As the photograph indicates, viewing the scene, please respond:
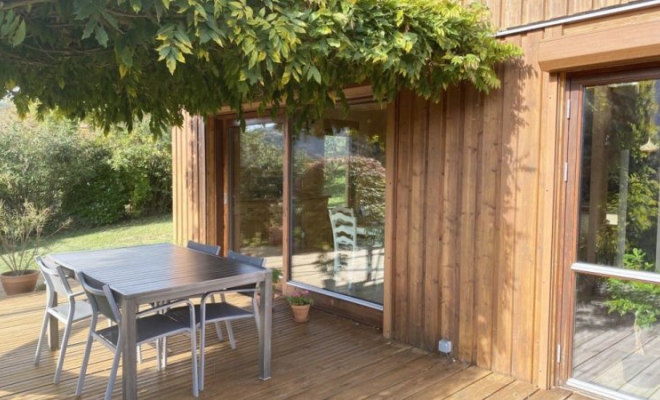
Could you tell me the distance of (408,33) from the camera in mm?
2646

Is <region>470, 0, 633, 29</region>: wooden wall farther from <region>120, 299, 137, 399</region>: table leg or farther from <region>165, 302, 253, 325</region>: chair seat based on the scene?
<region>120, 299, 137, 399</region>: table leg

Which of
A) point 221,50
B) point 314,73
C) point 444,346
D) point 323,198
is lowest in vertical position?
point 444,346

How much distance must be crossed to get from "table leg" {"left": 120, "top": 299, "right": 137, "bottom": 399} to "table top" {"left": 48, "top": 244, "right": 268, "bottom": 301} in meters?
0.07

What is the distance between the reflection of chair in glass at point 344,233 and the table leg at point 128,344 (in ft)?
7.68

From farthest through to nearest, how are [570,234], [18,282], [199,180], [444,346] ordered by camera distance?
[199,180], [18,282], [444,346], [570,234]

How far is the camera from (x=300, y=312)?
4348 millimetres

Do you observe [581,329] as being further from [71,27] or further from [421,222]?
[71,27]

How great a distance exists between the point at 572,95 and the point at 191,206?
4820 mm

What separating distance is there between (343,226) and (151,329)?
2183mm

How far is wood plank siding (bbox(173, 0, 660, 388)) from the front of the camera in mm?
2982

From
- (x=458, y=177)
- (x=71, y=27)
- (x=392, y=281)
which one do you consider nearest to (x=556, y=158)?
(x=458, y=177)

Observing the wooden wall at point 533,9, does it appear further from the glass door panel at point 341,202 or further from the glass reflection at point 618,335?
the glass reflection at point 618,335

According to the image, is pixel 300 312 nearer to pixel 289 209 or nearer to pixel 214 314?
pixel 289 209

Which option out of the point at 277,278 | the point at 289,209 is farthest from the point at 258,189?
the point at 277,278
